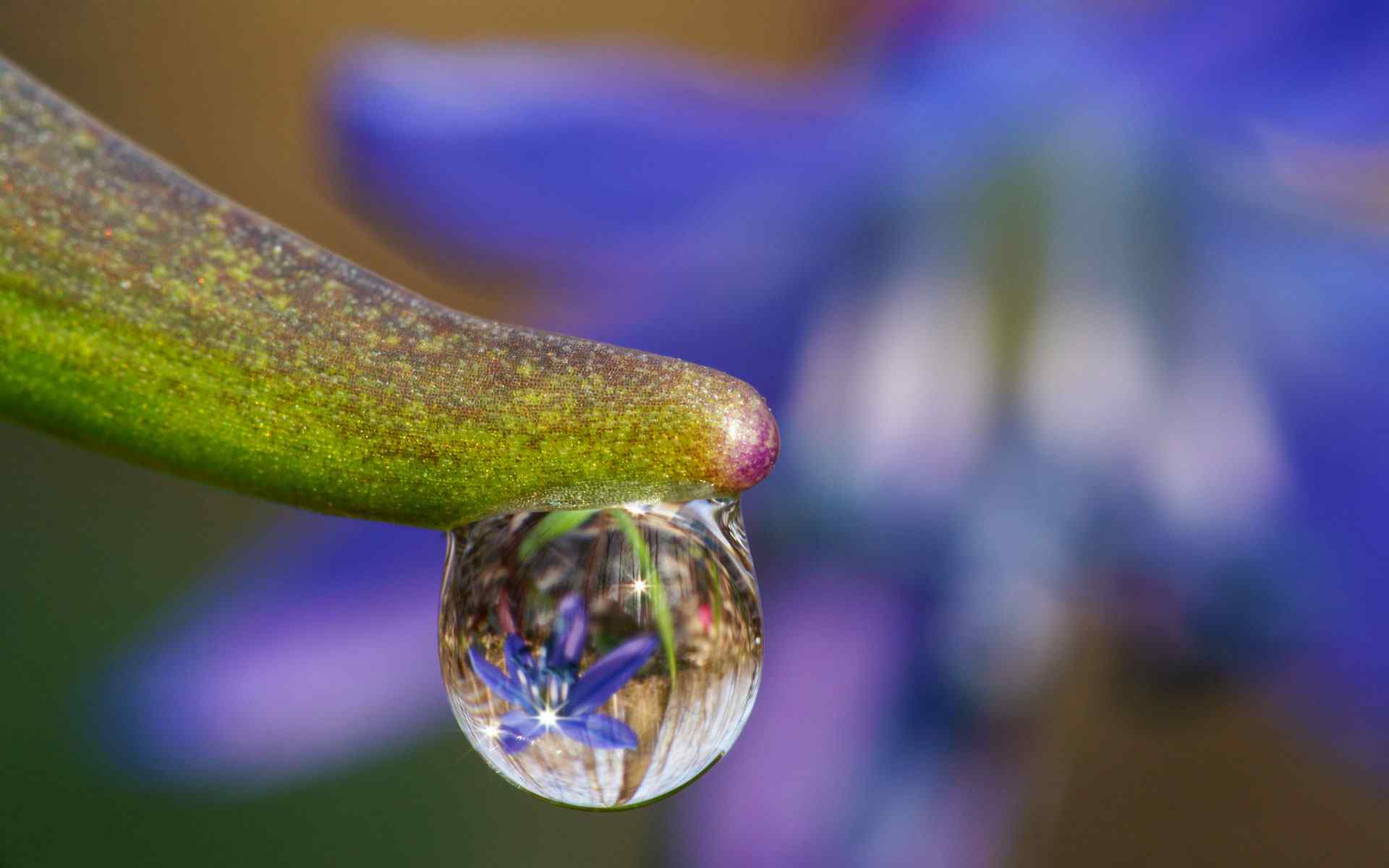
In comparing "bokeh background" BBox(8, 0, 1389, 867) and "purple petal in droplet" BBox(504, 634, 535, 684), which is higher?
"bokeh background" BBox(8, 0, 1389, 867)

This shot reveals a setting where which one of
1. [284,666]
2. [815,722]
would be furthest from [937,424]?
[284,666]

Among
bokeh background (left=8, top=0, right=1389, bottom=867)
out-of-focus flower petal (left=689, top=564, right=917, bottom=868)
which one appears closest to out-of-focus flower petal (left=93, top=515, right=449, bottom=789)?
bokeh background (left=8, top=0, right=1389, bottom=867)

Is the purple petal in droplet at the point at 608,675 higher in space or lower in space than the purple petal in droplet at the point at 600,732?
higher

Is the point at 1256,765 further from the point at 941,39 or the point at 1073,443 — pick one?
the point at 941,39

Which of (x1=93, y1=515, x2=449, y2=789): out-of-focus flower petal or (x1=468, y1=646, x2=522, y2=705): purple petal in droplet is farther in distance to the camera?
(x1=93, y1=515, x2=449, y2=789): out-of-focus flower petal

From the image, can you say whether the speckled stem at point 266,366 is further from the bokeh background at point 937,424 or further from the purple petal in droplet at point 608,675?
the bokeh background at point 937,424

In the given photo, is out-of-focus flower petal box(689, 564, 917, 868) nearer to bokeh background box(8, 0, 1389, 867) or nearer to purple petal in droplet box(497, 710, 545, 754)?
bokeh background box(8, 0, 1389, 867)

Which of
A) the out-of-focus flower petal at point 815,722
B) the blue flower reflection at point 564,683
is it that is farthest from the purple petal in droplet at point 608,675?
the out-of-focus flower petal at point 815,722

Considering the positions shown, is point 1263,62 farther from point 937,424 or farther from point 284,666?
point 284,666
